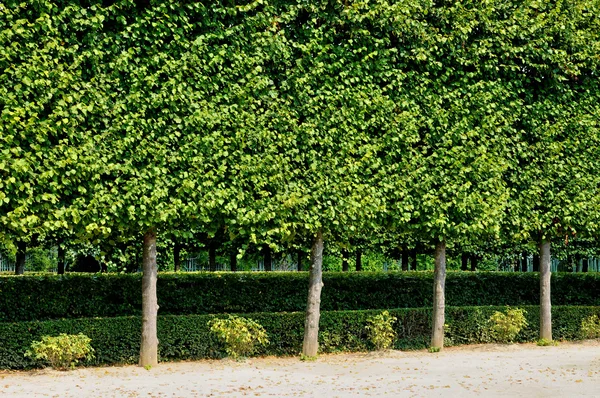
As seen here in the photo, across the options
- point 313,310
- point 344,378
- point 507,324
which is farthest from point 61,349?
point 507,324

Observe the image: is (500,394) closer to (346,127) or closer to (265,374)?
(265,374)

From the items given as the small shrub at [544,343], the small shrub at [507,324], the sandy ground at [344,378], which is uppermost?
the small shrub at [507,324]

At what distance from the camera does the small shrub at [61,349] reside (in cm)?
1259

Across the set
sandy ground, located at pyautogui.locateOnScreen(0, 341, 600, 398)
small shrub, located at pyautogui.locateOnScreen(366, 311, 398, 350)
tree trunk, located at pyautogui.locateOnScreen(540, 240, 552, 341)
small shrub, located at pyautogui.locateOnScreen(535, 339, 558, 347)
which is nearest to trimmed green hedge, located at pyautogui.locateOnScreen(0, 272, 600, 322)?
small shrub, located at pyautogui.locateOnScreen(366, 311, 398, 350)

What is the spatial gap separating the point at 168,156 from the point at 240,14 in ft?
9.98

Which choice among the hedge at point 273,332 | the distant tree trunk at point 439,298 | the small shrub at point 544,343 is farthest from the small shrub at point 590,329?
the distant tree trunk at point 439,298

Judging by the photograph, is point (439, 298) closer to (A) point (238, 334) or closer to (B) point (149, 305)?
(A) point (238, 334)

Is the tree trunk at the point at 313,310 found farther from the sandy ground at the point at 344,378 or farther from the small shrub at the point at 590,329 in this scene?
the small shrub at the point at 590,329

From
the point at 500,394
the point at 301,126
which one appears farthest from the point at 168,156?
the point at 500,394

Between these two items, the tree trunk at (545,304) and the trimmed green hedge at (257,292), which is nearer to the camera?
the trimmed green hedge at (257,292)

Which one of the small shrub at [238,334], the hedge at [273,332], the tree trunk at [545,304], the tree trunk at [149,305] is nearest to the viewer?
the tree trunk at [149,305]

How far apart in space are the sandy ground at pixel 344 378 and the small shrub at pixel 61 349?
9.7 inches

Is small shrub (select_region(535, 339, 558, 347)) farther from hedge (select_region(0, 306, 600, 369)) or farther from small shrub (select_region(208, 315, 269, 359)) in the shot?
small shrub (select_region(208, 315, 269, 359))

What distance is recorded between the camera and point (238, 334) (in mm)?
13898
